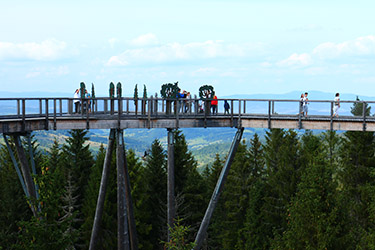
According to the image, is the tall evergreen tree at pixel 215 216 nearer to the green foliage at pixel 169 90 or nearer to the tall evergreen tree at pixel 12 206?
the tall evergreen tree at pixel 12 206

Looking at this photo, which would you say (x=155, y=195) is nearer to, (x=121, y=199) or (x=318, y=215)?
(x=121, y=199)

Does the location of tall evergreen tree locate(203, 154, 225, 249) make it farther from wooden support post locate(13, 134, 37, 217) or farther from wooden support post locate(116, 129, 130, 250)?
wooden support post locate(13, 134, 37, 217)

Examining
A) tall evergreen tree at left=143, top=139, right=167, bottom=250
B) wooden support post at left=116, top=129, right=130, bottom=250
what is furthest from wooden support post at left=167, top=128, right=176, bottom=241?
tall evergreen tree at left=143, top=139, right=167, bottom=250

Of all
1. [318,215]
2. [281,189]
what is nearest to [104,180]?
[318,215]

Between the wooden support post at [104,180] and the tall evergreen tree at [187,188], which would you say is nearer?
the wooden support post at [104,180]

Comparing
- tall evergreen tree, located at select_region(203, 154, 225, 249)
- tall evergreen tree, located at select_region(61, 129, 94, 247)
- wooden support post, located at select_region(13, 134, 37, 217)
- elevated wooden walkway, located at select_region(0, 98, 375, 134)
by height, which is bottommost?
tall evergreen tree, located at select_region(203, 154, 225, 249)

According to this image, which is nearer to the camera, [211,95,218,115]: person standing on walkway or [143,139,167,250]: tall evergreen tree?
[211,95,218,115]: person standing on walkway

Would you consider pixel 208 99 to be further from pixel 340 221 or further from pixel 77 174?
pixel 77 174

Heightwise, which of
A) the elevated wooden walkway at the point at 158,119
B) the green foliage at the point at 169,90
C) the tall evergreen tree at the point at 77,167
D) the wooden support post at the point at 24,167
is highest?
the green foliage at the point at 169,90

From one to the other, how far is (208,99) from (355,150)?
22614 millimetres

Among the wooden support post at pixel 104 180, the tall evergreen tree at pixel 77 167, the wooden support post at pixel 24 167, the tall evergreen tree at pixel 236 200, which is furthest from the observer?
the tall evergreen tree at pixel 77 167

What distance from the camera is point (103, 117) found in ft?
82.5

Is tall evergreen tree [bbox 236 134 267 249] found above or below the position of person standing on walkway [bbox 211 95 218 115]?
below

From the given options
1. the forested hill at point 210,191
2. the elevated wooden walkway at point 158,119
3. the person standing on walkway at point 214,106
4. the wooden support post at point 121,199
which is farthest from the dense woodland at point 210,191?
the person standing on walkway at point 214,106
